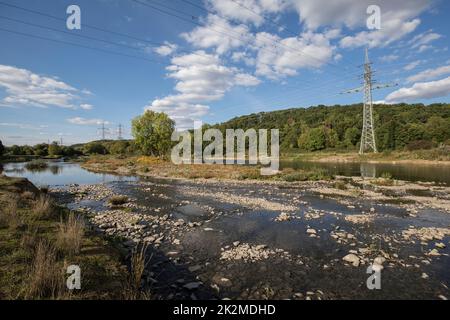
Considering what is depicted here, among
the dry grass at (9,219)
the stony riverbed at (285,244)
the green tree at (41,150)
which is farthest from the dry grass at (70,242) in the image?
the green tree at (41,150)

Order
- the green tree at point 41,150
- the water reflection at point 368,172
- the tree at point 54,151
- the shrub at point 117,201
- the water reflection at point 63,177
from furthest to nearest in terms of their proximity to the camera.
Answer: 1. the tree at point 54,151
2. the green tree at point 41,150
3. the water reflection at point 368,172
4. the water reflection at point 63,177
5. the shrub at point 117,201

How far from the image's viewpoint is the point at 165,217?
13477 mm

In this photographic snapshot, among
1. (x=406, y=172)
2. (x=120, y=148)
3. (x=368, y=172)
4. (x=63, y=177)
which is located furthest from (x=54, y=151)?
(x=406, y=172)

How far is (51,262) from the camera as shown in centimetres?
598

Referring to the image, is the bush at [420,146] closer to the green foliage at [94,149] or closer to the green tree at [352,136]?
the green tree at [352,136]

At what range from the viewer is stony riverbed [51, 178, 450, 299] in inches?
261

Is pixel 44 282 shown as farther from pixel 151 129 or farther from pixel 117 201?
pixel 151 129

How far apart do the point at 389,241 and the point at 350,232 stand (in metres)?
1.47

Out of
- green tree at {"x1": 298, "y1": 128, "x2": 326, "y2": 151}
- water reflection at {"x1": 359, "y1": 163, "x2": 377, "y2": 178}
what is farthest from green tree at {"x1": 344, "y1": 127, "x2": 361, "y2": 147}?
water reflection at {"x1": 359, "y1": 163, "x2": 377, "y2": 178}

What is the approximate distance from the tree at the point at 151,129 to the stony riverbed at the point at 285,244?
160 feet

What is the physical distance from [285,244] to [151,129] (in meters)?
61.4

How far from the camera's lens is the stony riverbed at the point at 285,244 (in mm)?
6617

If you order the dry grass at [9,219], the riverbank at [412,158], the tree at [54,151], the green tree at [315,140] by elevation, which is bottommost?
the dry grass at [9,219]

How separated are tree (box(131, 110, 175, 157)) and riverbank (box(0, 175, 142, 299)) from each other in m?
56.8
